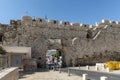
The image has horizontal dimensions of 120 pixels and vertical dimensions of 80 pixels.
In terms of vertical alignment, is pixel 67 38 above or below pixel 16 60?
above

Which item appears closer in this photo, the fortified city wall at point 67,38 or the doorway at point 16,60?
the doorway at point 16,60

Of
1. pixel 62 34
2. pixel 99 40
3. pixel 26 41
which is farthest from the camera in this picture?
pixel 99 40

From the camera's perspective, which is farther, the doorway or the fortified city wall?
the fortified city wall

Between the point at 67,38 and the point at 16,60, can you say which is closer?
the point at 16,60

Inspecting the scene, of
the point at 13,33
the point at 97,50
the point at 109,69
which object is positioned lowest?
the point at 109,69

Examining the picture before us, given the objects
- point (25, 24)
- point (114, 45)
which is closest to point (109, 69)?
point (114, 45)

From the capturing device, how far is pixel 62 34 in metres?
25.8

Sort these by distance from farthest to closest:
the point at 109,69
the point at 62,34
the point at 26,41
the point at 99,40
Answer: the point at 99,40
the point at 62,34
the point at 26,41
the point at 109,69

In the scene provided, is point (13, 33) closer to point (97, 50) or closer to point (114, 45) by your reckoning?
point (97, 50)

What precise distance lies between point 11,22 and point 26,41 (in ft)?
9.59

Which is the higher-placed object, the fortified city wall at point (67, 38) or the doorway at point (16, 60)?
the fortified city wall at point (67, 38)

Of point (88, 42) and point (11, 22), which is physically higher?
point (11, 22)

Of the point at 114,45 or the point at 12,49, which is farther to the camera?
the point at 114,45

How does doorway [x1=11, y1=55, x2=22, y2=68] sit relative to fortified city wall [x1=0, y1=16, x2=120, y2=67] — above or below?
below
